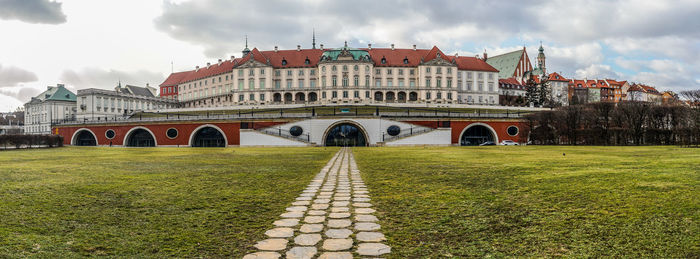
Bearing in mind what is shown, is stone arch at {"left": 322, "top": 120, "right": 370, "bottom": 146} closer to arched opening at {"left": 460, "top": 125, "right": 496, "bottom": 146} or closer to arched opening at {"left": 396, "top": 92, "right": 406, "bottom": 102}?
arched opening at {"left": 460, "top": 125, "right": 496, "bottom": 146}

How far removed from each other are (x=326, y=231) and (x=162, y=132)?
57.1 metres

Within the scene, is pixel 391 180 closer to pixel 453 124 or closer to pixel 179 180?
pixel 179 180

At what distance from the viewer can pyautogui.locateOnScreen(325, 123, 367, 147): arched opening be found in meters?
53.3

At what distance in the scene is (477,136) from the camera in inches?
2218

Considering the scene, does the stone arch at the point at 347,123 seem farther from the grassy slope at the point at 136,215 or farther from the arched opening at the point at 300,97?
the arched opening at the point at 300,97

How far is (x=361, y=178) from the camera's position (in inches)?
577

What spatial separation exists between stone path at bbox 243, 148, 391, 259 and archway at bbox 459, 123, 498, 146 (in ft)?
156

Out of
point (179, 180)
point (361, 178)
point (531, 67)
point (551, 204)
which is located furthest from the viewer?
point (531, 67)

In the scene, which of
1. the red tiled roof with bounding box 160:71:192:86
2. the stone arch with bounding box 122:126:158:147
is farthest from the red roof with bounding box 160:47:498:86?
the stone arch with bounding box 122:126:158:147

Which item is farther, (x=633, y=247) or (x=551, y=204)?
(x=551, y=204)

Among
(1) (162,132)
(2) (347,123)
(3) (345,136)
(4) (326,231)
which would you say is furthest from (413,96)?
(4) (326,231)

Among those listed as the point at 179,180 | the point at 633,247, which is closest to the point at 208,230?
the point at 633,247

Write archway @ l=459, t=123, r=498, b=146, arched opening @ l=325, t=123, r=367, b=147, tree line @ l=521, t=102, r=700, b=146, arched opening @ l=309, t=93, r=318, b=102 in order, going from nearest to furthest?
1. tree line @ l=521, t=102, r=700, b=146
2. arched opening @ l=325, t=123, r=367, b=147
3. archway @ l=459, t=123, r=498, b=146
4. arched opening @ l=309, t=93, r=318, b=102

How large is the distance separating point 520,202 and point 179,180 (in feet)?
32.4
